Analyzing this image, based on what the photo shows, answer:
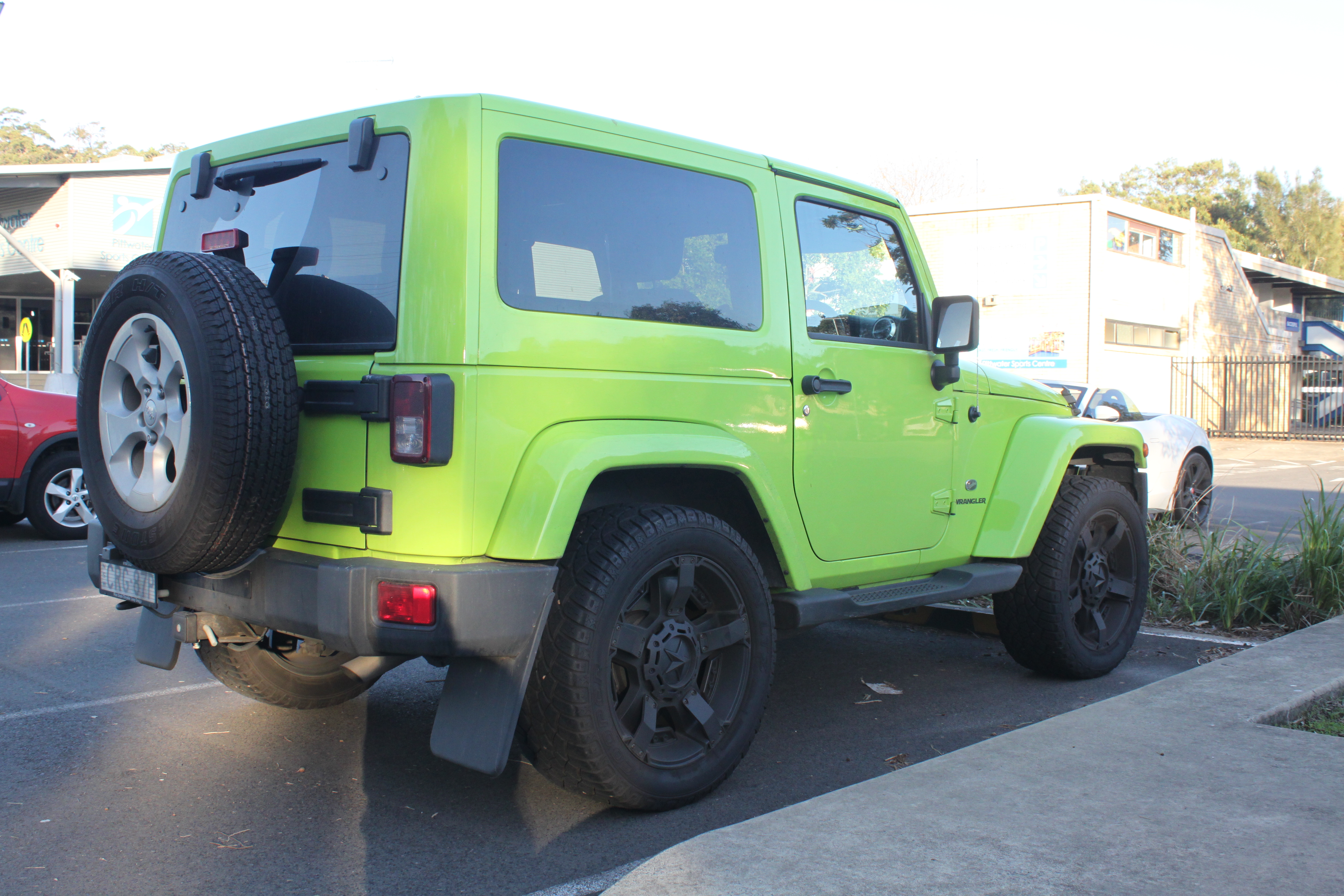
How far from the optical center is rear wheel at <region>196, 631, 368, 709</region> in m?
4.24

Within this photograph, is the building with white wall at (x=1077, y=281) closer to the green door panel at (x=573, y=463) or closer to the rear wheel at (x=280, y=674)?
the rear wheel at (x=280, y=674)

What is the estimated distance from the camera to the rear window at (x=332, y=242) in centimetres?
316

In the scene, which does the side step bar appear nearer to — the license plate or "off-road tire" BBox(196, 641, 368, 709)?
"off-road tire" BBox(196, 641, 368, 709)

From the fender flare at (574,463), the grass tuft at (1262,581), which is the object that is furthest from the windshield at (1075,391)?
the fender flare at (574,463)

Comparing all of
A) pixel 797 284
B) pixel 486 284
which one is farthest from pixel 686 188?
pixel 486 284

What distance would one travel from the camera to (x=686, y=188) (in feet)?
12.2

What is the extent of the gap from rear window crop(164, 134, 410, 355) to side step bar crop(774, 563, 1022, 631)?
1.73 m

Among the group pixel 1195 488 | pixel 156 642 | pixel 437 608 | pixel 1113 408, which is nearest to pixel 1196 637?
pixel 1113 408

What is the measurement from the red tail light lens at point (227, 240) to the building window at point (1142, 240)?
28.4m

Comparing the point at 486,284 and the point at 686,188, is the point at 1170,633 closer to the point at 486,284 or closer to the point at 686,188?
the point at 686,188

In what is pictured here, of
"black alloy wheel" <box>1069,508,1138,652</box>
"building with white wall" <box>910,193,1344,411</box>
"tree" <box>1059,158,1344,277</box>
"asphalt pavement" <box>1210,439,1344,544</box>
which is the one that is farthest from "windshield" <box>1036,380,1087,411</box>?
"tree" <box>1059,158,1344,277</box>

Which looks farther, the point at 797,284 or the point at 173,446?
the point at 797,284

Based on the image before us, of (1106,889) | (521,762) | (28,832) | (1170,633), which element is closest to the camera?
(1106,889)

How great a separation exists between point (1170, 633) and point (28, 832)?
5596 mm
